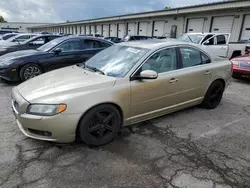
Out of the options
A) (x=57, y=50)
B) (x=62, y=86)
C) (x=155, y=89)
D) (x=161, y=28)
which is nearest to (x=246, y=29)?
(x=161, y=28)

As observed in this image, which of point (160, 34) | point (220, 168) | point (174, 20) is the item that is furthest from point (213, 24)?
point (220, 168)

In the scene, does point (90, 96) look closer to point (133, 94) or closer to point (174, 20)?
point (133, 94)

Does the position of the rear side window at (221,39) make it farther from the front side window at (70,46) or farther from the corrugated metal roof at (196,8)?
the front side window at (70,46)

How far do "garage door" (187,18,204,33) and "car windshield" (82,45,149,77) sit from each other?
54.8 ft

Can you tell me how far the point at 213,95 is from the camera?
4.46m

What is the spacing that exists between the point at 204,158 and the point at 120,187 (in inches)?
49.8

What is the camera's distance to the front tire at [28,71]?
5965 mm

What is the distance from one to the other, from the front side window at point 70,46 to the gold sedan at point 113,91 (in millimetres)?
3306

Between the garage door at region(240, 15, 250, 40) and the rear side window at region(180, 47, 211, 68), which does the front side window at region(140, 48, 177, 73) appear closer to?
the rear side window at region(180, 47, 211, 68)

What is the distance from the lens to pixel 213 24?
55.9ft

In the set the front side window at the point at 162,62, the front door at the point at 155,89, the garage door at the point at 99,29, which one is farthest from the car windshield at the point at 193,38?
the garage door at the point at 99,29

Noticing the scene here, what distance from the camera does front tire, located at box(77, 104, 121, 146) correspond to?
8.86 feet

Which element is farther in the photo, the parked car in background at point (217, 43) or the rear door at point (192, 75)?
the parked car in background at point (217, 43)

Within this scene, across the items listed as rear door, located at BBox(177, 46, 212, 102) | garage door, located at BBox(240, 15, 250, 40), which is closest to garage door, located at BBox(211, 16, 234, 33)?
garage door, located at BBox(240, 15, 250, 40)
